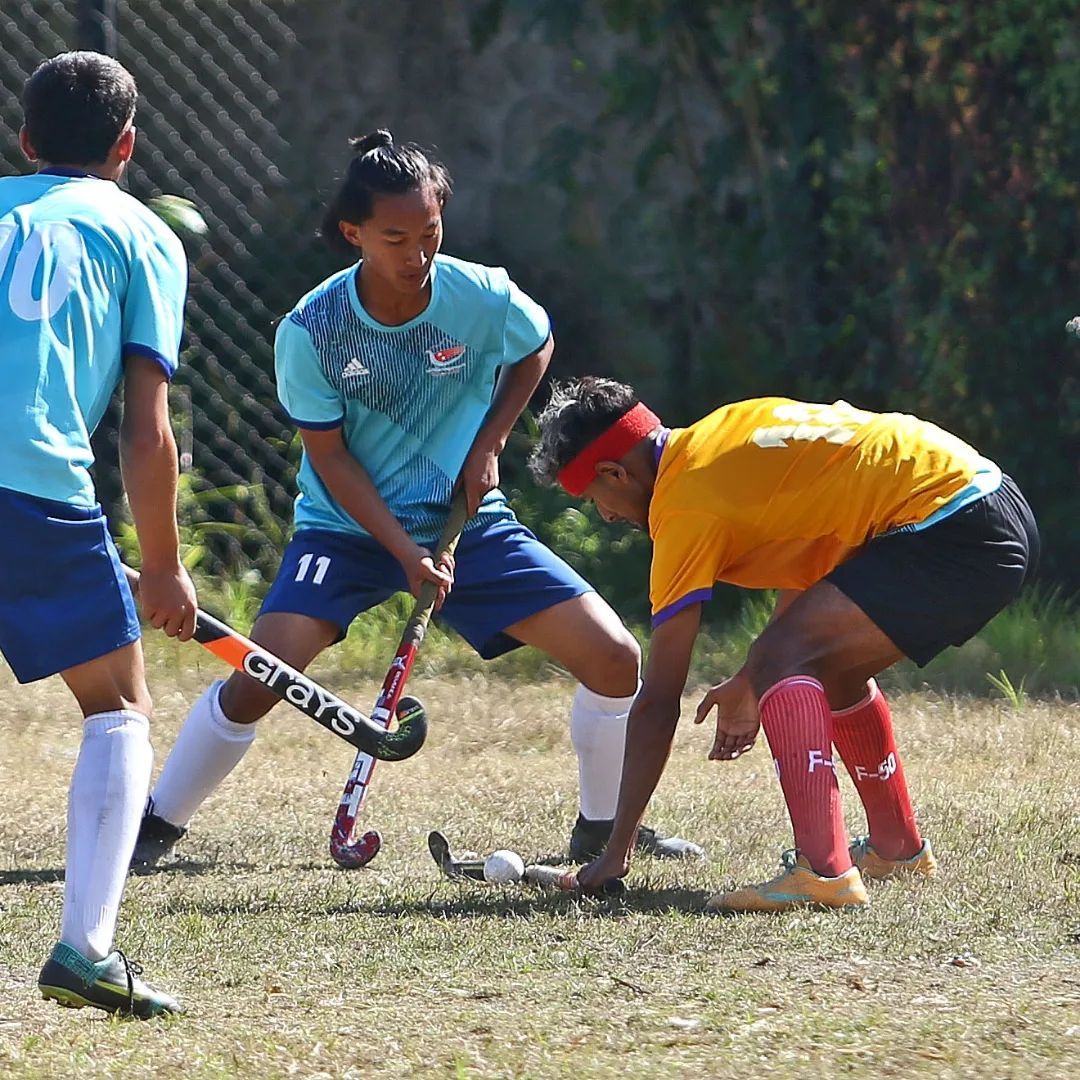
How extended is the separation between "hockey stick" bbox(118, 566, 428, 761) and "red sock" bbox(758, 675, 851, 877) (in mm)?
954

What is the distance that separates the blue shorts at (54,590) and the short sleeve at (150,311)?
0.31 metres

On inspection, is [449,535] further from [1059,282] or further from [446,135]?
[446,135]

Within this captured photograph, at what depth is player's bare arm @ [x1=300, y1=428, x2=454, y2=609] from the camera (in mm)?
4723

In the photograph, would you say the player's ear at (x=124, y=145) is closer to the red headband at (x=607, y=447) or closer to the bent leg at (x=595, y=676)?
the red headband at (x=607, y=447)

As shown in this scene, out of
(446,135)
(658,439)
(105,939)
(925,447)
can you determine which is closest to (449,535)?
(658,439)

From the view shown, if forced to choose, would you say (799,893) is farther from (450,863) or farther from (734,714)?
(450,863)

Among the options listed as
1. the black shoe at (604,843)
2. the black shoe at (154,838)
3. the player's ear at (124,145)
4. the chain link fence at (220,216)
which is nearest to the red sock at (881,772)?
the black shoe at (604,843)

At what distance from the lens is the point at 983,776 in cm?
572

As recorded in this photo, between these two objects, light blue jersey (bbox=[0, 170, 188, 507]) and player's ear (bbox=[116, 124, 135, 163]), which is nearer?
light blue jersey (bbox=[0, 170, 188, 507])

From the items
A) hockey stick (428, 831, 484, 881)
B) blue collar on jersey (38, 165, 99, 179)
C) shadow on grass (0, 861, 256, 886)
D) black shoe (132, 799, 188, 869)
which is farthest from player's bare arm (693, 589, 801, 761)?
blue collar on jersey (38, 165, 99, 179)

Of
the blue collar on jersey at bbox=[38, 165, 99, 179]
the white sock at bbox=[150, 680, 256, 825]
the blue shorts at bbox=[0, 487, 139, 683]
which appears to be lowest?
the white sock at bbox=[150, 680, 256, 825]

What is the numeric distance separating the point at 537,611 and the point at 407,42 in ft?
15.9

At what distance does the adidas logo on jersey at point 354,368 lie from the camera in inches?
191

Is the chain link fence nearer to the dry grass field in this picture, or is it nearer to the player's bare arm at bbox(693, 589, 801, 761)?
the dry grass field
